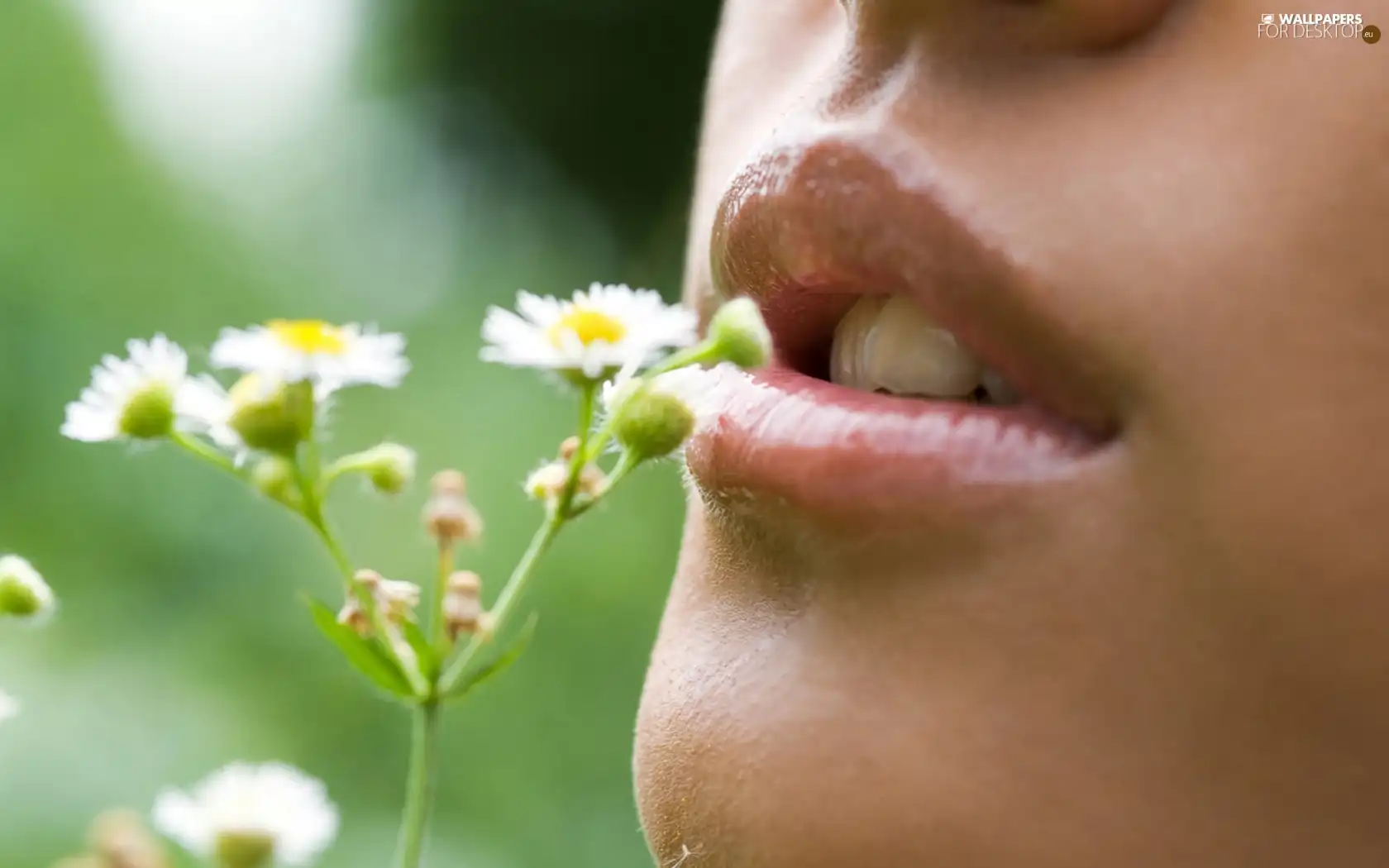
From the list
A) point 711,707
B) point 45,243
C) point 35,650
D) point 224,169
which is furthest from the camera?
point 224,169

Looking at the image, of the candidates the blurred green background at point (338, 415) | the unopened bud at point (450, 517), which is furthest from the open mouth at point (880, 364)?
the blurred green background at point (338, 415)

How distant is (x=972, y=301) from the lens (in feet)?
1.24

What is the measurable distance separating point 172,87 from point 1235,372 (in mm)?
1816

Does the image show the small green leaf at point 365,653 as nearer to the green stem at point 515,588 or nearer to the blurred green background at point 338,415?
the green stem at point 515,588

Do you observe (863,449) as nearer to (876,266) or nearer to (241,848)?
(876,266)

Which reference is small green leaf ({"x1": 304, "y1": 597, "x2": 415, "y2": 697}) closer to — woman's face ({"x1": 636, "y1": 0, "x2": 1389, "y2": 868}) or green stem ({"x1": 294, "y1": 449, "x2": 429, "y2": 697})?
green stem ({"x1": 294, "y1": 449, "x2": 429, "y2": 697})

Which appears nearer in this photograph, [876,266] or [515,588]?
[515,588]

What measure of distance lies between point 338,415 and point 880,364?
4.55ft

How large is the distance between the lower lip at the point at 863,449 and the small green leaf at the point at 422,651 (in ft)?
0.42

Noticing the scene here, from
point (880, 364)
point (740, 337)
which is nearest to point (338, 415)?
point (880, 364)

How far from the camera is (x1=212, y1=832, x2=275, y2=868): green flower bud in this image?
0.22m

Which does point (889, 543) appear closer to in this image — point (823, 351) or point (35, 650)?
point (823, 351)

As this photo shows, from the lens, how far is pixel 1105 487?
35 centimetres

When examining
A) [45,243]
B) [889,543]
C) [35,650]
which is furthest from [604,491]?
[45,243]
